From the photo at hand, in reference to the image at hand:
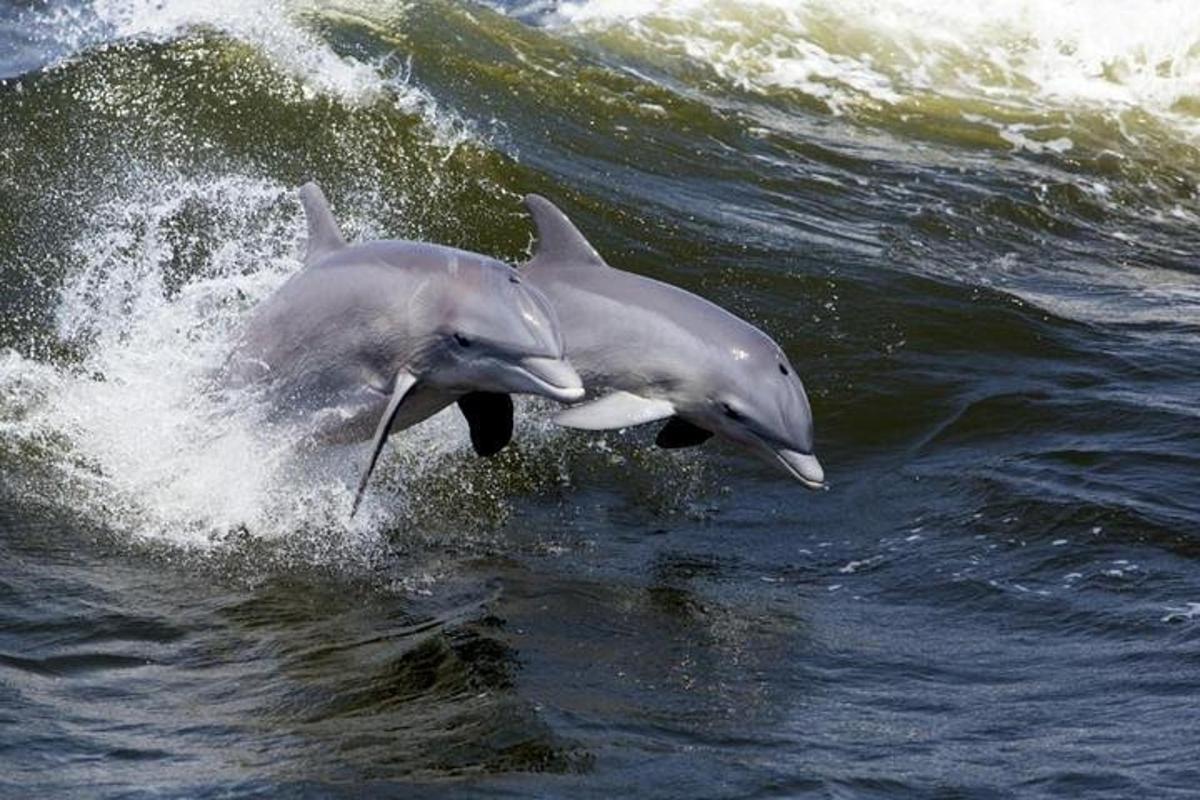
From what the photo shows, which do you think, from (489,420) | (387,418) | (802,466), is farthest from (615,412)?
(387,418)

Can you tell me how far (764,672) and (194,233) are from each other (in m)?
7.53

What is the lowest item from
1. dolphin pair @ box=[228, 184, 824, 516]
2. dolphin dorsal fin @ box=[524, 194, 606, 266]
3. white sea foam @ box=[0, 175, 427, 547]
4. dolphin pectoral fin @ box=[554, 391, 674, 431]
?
white sea foam @ box=[0, 175, 427, 547]

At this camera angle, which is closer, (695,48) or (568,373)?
(568,373)

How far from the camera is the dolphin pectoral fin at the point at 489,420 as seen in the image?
991 centimetres

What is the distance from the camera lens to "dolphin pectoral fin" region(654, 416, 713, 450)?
10828 mm

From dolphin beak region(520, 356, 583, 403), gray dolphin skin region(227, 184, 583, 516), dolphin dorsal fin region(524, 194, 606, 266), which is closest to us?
dolphin beak region(520, 356, 583, 403)

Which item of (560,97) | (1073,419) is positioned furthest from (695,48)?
(1073,419)

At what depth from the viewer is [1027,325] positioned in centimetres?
1390

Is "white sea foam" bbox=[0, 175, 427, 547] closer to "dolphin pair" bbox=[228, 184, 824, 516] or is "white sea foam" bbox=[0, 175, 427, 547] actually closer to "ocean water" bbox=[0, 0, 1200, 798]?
"ocean water" bbox=[0, 0, 1200, 798]

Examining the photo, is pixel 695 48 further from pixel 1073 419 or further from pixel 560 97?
pixel 1073 419

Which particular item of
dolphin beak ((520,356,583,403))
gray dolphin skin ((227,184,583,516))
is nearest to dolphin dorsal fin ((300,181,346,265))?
gray dolphin skin ((227,184,583,516))

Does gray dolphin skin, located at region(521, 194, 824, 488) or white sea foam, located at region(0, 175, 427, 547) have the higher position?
gray dolphin skin, located at region(521, 194, 824, 488)

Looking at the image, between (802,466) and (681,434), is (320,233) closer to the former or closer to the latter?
(681,434)

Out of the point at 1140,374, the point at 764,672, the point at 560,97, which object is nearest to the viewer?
the point at 764,672
